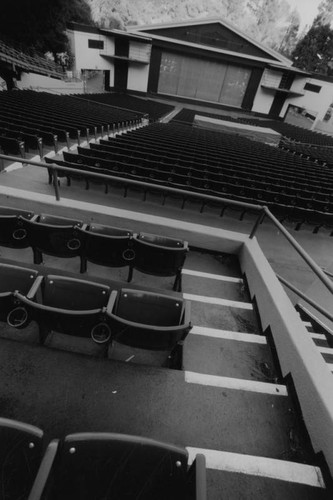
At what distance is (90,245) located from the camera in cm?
314

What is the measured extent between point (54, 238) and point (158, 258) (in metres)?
1.28

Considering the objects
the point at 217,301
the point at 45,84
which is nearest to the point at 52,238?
the point at 217,301

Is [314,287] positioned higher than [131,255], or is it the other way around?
[131,255]

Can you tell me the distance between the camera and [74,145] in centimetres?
874

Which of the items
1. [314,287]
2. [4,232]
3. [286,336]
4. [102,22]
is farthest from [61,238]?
[102,22]

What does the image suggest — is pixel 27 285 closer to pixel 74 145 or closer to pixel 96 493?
pixel 96 493

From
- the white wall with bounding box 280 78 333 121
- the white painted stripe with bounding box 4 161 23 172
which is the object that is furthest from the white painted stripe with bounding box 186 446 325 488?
the white wall with bounding box 280 78 333 121

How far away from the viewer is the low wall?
1904mm

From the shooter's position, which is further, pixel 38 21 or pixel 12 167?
pixel 38 21

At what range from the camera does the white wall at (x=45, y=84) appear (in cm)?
1997

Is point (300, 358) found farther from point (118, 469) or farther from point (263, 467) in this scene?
point (118, 469)

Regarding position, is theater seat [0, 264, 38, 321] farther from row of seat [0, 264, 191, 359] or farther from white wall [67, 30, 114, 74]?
white wall [67, 30, 114, 74]

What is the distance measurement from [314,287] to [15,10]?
34.4 metres

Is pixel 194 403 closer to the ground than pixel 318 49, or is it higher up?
closer to the ground
